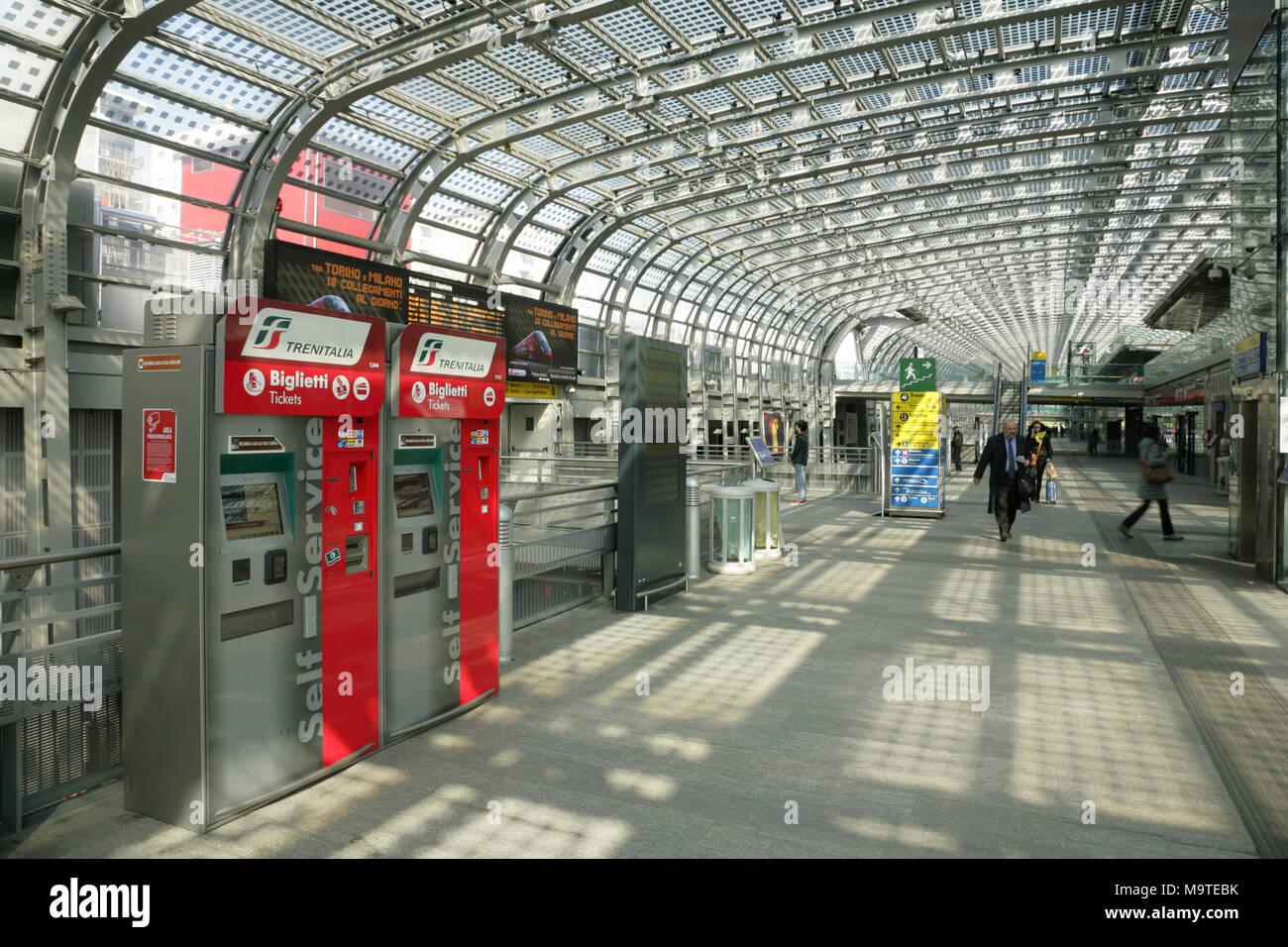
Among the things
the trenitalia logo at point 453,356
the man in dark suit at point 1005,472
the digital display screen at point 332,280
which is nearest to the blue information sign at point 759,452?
the man in dark suit at point 1005,472

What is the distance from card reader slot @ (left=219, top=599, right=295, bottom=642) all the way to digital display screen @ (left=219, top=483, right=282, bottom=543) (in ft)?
1.07

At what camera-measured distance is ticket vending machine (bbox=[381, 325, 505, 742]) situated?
4.59m

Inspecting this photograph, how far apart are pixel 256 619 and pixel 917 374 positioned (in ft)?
50.8

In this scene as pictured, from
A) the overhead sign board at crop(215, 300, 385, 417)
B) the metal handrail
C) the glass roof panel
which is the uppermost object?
the glass roof panel

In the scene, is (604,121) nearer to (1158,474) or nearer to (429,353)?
(1158,474)

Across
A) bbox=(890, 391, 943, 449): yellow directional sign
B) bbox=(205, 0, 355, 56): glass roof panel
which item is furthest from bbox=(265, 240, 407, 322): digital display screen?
bbox=(890, 391, 943, 449): yellow directional sign

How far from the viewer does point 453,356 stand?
16.1 ft

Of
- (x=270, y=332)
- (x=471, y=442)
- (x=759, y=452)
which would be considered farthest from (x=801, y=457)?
(x=270, y=332)

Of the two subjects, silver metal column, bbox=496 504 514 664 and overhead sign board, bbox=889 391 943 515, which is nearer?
silver metal column, bbox=496 504 514 664

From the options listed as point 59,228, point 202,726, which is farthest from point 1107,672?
point 59,228

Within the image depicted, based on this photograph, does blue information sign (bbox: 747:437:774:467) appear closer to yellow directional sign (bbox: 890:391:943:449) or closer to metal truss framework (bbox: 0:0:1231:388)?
yellow directional sign (bbox: 890:391:943:449)

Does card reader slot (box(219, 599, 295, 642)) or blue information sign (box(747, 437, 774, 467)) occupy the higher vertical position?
blue information sign (box(747, 437, 774, 467))

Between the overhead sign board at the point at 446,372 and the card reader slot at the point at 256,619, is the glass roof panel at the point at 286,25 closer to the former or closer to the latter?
the overhead sign board at the point at 446,372

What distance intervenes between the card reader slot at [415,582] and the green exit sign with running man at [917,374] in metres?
13.5
